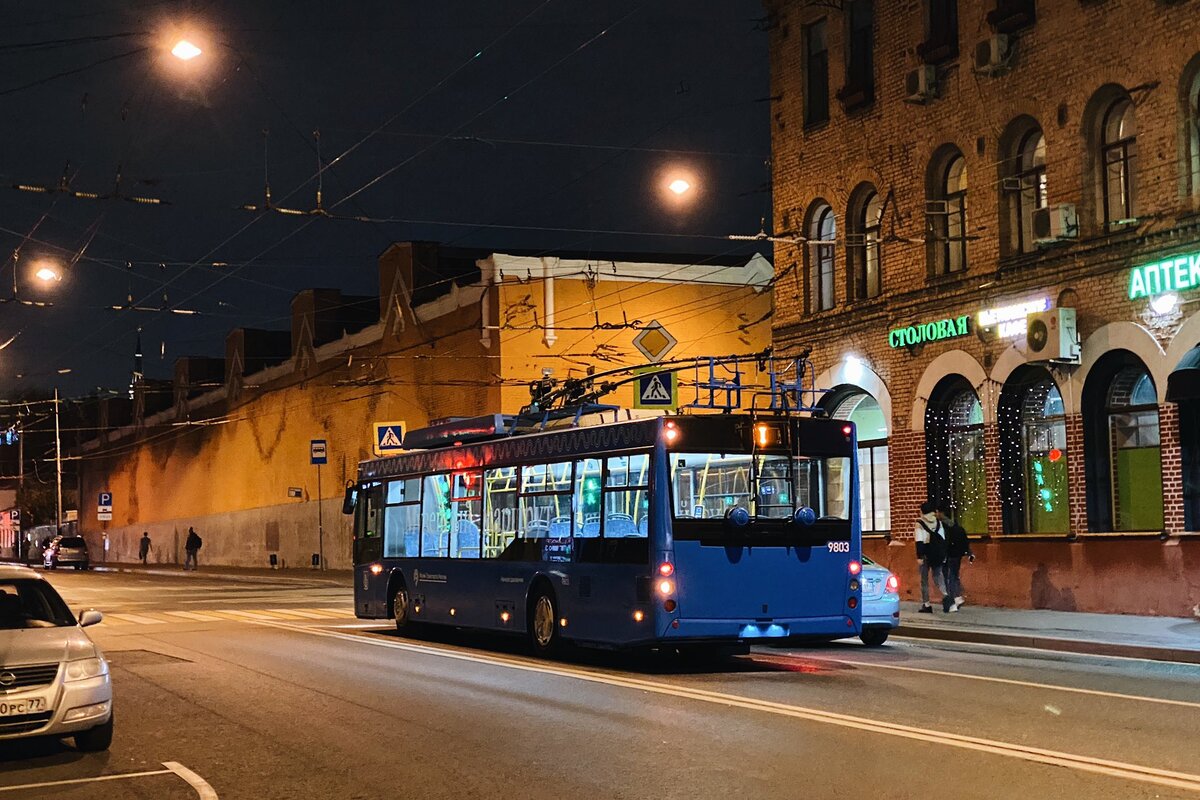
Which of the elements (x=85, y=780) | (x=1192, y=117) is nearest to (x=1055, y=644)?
(x=1192, y=117)

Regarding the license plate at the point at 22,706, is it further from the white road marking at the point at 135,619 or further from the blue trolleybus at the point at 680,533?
the white road marking at the point at 135,619

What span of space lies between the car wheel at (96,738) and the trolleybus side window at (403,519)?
11.1m

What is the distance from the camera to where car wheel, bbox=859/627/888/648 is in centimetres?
1983

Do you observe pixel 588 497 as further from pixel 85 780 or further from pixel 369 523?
pixel 85 780

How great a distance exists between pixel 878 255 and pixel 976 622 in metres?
8.73

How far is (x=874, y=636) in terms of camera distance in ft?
65.6

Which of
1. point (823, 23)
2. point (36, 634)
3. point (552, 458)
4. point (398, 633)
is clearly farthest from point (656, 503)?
point (823, 23)

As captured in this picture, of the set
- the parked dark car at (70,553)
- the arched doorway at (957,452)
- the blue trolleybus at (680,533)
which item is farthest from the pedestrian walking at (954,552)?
the parked dark car at (70,553)

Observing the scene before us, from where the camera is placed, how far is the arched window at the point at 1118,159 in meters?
22.4

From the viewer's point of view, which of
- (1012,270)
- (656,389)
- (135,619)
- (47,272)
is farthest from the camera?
(47,272)

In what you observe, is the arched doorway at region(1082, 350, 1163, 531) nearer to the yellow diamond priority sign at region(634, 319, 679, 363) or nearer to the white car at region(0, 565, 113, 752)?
the white car at region(0, 565, 113, 752)

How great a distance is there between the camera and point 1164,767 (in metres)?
9.27

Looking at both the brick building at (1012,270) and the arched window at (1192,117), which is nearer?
the arched window at (1192,117)

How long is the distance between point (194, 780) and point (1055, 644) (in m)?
12.5
